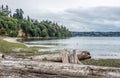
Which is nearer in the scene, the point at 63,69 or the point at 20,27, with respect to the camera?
the point at 63,69

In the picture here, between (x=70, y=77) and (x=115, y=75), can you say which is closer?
(x=115, y=75)

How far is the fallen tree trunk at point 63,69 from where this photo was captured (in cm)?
1123

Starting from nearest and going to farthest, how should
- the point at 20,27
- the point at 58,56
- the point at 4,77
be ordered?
the point at 4,77 < the point at 58,56 < the point at 20,27

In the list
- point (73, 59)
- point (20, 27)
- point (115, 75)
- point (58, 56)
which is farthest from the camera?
point (20, 27)

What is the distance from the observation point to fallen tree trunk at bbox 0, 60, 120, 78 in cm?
1123

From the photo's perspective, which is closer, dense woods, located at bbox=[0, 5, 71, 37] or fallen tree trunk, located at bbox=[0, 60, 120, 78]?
fallen tree trunk, located at bbox=[0, 60, 120, 78]

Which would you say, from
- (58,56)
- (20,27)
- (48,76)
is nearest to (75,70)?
(48,76)

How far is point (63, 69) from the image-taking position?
1206 centimetres

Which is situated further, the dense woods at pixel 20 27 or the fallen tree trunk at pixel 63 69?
the dense woods at pixel 20 27

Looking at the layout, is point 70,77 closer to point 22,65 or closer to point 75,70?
point 75,70

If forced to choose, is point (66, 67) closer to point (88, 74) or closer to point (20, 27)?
point (88, 74)

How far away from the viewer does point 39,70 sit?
12570mm

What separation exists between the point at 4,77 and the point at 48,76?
6.56 feet

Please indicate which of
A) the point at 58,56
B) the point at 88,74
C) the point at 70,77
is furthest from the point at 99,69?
the point at 58,56
